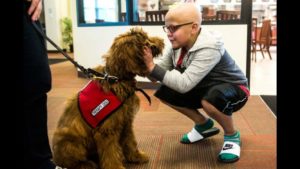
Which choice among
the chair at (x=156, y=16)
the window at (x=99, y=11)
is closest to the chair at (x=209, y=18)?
the chair at (x=156, y=16)

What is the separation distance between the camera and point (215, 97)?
212 cm

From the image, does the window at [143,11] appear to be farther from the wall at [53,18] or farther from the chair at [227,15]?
the wall at [53,18]

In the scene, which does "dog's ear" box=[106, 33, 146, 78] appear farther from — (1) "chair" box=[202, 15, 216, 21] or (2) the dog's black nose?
(1) "chair" box=[202, 15, 216, 21]

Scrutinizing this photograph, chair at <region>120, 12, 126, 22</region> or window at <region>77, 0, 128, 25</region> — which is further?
window at <region>77, 0, 128, 25</region>

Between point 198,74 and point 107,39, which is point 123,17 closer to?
point 107,39

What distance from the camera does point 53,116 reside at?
10.9 feet

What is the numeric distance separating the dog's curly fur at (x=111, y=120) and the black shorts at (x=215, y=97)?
0.49 meters

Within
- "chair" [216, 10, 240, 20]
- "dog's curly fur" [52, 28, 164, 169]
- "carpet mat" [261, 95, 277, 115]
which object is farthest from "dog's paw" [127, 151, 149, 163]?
"chair" [216, 10, 240, 20]

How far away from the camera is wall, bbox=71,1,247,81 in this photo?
13.9 ft

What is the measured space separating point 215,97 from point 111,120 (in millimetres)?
709

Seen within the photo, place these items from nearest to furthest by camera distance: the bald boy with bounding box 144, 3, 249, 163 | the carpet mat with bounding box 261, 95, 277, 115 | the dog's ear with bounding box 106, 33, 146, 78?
the dog's ear with bounding box 106, 33, 146, 78 < the bald boy with bounding box 144, 3, 249, 163 < the carpet mat with bounding box 261, 95, 277, 115

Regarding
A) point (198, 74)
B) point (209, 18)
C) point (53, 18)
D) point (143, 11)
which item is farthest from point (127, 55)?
point (53, 18)

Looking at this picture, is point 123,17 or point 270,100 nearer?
point 270,100

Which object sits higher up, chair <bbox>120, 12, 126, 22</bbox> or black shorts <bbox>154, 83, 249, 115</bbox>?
chair <bbox>120, 12, 126, 22</bbox>
